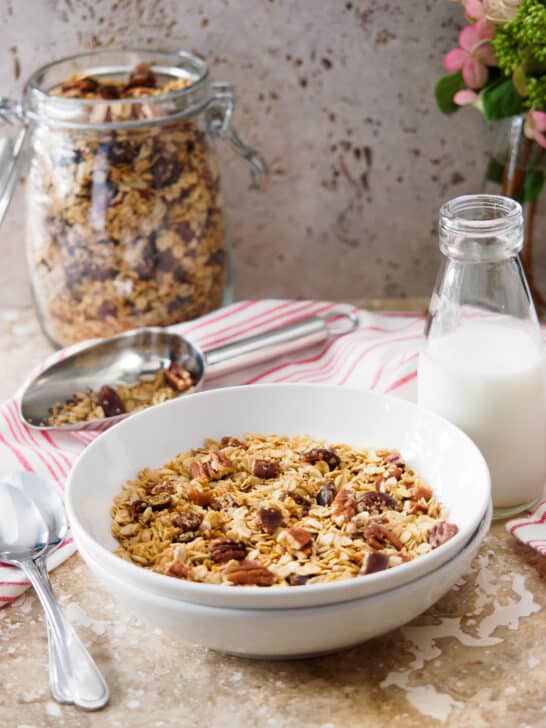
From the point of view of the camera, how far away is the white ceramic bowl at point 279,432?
0.66 meters

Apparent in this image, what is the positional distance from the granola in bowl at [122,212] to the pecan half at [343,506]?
41cm

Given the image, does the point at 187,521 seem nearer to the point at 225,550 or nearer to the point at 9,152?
the point at 225,550

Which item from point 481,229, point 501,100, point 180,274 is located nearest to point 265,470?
point 481,229

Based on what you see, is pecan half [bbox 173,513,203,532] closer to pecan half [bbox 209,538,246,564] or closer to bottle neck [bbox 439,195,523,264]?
pecan half [bbox 209,538,246,564]

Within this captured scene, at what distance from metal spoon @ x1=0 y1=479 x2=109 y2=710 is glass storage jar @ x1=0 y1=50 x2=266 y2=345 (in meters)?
0.31

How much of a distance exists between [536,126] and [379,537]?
465 millimetres

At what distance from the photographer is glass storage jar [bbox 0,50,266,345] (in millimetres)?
1092

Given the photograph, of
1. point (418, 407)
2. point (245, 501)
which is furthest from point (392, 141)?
point (245, 501)

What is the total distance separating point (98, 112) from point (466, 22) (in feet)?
1.41

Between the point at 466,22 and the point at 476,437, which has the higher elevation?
the point at 466,22

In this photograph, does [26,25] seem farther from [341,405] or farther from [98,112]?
[341,405]

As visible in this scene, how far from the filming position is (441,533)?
0.75m

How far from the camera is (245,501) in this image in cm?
82

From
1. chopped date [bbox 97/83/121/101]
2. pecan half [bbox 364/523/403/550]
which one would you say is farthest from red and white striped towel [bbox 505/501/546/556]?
chopped date [bbox 97/83/121/101]
